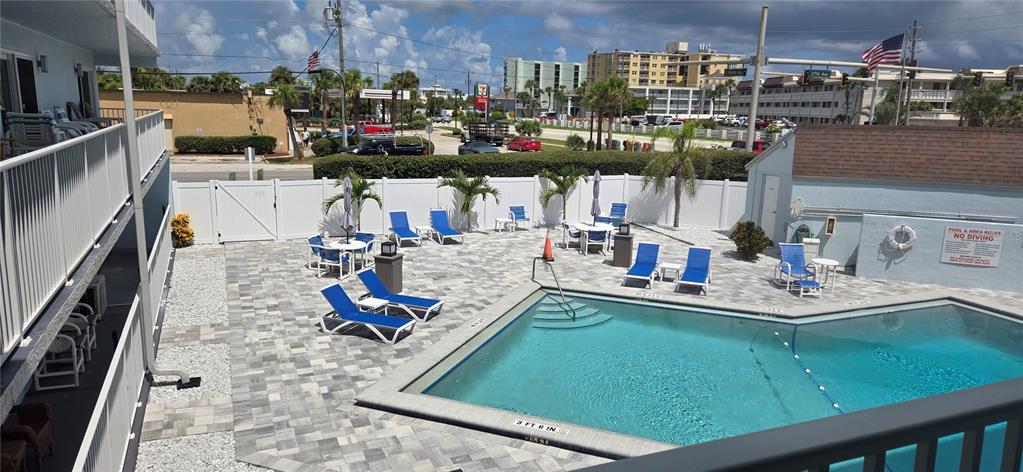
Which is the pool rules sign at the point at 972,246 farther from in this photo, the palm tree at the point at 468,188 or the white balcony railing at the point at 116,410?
the white balcony railing at the point at 116,410

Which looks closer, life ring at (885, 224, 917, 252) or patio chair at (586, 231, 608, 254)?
life ring at (885, 224, 917, 252)

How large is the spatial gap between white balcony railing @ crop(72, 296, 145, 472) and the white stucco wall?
5654mm

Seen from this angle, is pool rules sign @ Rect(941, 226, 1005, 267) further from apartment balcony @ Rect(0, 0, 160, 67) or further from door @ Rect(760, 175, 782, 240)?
apartment balcony @ Rect(0, 0, 160, 67)

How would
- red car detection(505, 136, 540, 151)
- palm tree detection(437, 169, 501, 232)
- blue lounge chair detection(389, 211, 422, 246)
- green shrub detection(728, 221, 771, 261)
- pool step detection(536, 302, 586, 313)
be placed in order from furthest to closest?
1. red car detection(505, 136, 540, 151)
2. palm tree detection(437, 169, 501, 232)
3. blue lounge chair detection(389, 211, 422, 246)
4. green shrub detection(728, 221, 771, 261)
5. pool step detection(536, 302, 586, 313)

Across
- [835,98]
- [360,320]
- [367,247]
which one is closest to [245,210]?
[367,247]

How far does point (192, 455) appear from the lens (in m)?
8.45

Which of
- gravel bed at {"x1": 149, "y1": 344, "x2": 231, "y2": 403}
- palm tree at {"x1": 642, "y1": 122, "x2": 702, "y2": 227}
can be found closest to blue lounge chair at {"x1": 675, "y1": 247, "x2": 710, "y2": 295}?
palm tree at {"x1": 642, "y1": 122, "x2": 702, "y2": 227}

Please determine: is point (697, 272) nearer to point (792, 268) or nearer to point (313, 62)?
point (792, 268)

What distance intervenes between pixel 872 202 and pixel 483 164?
47.0ft

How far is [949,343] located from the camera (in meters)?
14.9

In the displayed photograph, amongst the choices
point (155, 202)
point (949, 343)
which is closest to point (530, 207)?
point (155, 202)

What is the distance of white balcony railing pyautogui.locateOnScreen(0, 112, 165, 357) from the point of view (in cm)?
475

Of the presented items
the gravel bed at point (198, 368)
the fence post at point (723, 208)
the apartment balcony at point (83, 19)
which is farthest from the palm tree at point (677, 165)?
the gravel bed at point (198, 368)

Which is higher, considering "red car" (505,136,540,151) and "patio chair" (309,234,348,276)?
"red car" (505,136,540,151)
